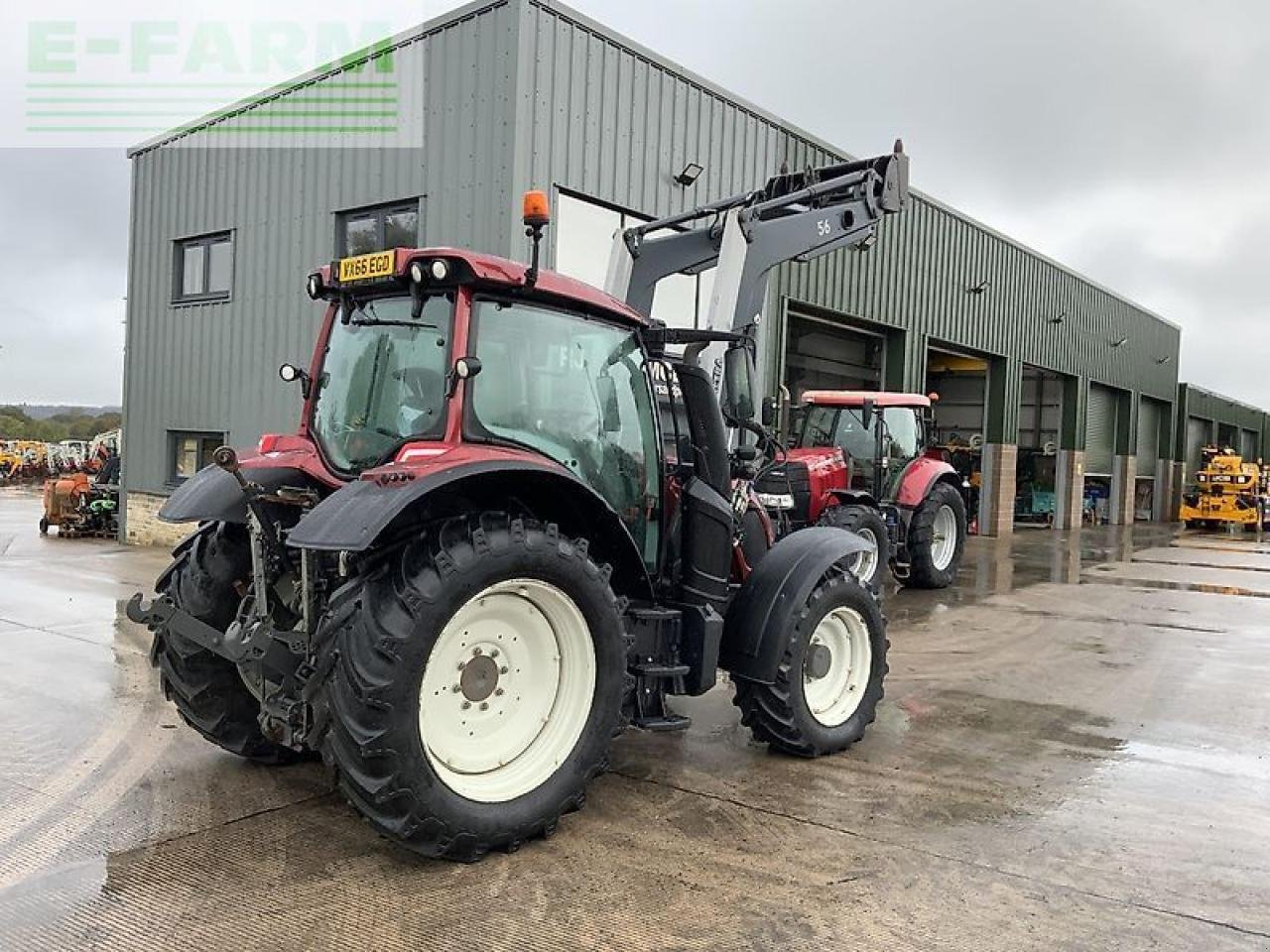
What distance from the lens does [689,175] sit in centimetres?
1115

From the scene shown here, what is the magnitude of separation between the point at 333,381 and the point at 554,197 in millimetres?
6023

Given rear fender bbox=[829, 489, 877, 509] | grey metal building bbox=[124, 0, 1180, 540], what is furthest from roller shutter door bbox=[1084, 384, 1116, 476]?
rear fender bbox=[829, 489, 877, 509]

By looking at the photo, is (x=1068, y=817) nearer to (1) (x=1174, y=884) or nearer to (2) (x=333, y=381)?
(1) (x=1174, y=884)

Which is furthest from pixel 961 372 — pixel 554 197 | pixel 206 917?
pixel 206 917

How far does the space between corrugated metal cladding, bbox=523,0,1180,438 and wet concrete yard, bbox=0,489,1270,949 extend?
247 inches

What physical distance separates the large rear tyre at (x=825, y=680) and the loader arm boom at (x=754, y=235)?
324 cm

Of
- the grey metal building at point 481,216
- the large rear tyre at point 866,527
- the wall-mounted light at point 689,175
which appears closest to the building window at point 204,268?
the grey metal building at point 481,216

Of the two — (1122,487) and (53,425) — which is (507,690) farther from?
(53,425)

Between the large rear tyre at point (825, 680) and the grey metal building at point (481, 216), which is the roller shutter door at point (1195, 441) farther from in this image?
the large rear tyre at point (825, 680)

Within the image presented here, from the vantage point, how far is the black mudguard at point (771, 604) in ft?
15.4

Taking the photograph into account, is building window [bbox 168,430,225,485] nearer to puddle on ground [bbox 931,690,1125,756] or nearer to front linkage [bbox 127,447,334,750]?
front linkage [bbox 127,447,334,750]

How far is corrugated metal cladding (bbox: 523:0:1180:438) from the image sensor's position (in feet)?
32.3

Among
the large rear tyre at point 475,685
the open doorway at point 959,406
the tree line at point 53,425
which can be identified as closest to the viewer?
the large rear tyre at point 475,685

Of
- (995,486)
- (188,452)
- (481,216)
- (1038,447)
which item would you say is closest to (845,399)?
(481,216)
